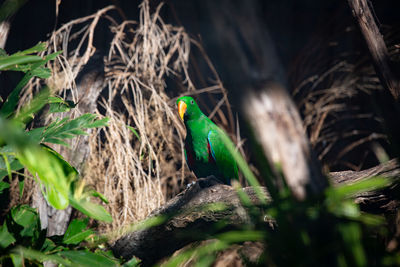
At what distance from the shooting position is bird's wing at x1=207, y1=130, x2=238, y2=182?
2.13m

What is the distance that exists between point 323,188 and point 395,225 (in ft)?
1.44

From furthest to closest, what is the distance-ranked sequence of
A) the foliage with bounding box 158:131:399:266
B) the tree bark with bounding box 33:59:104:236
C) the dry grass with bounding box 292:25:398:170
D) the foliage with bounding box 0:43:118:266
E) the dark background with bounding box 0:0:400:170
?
1. the dry grass with bounding box 292:25:398:170
2. the dark background with bounding box 0:0:400:170
3. the tree bark with bounding box 33:59:104:236
4. the foliage with bounding box 0:43:118:266
5. the foliage with bounding box 158:131:399:266

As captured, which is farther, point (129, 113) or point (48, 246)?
point (129, 113)

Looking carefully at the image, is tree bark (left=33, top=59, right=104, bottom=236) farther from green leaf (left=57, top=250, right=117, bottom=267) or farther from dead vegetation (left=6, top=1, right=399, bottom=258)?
green leaf (left=57, top=250, right=117, bottom=267)

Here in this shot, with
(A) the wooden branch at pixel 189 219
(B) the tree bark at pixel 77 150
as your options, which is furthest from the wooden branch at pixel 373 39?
(B) the tree bark at pixel 77 150

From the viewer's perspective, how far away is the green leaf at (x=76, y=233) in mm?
1202

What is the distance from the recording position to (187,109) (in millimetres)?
2133

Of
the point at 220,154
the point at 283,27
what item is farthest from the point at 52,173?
the point at 283,27

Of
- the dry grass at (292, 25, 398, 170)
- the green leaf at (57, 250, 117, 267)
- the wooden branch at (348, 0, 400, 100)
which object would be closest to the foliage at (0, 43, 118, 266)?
the green leaf at (57, 250, 117, 267)

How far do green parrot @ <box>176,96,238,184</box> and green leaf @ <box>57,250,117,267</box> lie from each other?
3.82 ft

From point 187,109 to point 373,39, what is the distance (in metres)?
1.16

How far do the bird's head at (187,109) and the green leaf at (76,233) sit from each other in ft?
3.44

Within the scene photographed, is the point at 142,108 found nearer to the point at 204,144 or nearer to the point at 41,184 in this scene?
the point at 204,144

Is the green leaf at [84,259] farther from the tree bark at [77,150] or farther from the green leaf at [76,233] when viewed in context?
the tree bark at [77,150]
